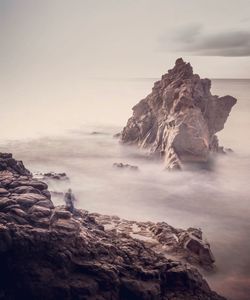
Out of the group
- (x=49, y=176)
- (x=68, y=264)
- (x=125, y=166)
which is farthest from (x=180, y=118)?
(x=68, y=264)

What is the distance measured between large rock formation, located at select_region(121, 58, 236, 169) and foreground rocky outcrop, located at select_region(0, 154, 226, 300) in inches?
3189

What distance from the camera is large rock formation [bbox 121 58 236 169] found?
5310 inches

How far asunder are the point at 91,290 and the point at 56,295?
425 centimetres

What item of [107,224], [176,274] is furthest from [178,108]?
[176,274]

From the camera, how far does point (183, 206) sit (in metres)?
105

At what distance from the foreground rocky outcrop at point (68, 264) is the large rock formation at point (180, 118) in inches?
3189

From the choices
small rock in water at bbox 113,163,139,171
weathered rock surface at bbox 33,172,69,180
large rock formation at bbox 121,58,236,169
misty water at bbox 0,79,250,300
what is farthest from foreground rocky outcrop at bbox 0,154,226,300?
small rock in water at bbox 113,163,139,171

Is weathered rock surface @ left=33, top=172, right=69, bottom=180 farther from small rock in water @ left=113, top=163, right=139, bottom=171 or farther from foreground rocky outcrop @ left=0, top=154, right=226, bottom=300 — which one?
foreground rocky outcrop @ left=0, top=154, right=226, bottom=300

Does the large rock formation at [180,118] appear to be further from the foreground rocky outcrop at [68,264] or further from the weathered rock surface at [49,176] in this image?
the foreground rocky outcrop at [68,264]

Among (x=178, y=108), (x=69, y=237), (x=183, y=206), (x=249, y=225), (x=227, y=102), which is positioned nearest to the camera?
(x=69, y=237)

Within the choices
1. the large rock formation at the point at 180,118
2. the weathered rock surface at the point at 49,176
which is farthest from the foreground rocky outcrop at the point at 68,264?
the large rock formation at the point at 180,118

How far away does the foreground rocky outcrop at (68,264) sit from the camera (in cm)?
4691

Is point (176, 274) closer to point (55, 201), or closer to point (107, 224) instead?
point (107, 224)

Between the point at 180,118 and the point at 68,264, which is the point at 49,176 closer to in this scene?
the point at 180,118
